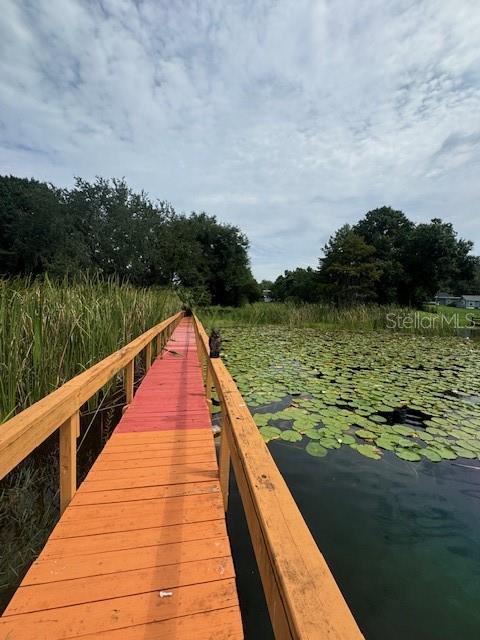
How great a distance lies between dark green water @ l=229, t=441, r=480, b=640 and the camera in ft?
5.40

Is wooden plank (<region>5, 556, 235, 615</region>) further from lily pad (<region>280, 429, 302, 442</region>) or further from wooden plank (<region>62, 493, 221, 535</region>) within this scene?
lily pad (<region>280, 429, 302, 442</region>)

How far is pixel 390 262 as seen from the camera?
28125 mm

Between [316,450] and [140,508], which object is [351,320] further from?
[140,508]

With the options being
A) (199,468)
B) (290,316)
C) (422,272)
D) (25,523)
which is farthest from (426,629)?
(422,272)

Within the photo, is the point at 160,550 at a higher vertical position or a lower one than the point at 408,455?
higher

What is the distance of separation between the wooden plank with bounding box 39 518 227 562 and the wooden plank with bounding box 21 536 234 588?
0.08ft

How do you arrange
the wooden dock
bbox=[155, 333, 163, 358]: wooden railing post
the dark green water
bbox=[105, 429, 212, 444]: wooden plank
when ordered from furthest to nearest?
bbox=[155, 333, 163, 358]: wooden railing post < bbox=[105, 429, 212, 444]: wooden plank < the dark green water < the wooden dock

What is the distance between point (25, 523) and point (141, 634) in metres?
1.33

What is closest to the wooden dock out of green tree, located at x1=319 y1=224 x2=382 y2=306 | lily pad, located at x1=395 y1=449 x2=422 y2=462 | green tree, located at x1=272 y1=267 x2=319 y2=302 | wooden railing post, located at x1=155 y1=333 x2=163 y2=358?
lily pad, located at x1=395 y1=449 x2=422 y2=462

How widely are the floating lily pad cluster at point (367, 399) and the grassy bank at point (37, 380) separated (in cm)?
196

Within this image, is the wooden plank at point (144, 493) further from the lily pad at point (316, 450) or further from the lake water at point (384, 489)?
the lily pad at point (316, 450)

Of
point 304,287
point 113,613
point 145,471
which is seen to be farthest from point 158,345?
point 304,287

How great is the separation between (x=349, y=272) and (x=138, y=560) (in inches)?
982

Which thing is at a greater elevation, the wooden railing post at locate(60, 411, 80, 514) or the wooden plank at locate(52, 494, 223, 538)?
the wooden railing post at locate(60, 411, 80, 514)
